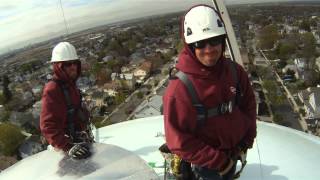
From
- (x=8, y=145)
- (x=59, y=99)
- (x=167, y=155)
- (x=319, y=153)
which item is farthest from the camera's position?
(x=8, y=145)

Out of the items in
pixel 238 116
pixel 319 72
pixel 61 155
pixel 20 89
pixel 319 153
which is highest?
pixel 238 116

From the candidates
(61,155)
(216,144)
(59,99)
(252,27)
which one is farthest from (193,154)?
(252,27)

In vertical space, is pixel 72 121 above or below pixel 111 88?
above

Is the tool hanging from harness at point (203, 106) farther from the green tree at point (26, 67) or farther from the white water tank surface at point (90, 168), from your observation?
the green tree at point (26, 67)

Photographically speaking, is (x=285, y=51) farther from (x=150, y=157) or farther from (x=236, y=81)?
(x=236, y=81)

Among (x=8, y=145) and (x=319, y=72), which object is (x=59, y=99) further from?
(x=319, y=72)

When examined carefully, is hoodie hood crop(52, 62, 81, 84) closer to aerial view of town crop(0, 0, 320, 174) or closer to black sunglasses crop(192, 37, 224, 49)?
black sunglasses crop(192, 37, 224, 49)

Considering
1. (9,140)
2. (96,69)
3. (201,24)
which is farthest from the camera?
(96,69)

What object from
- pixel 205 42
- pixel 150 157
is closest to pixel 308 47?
pixel 150 157
